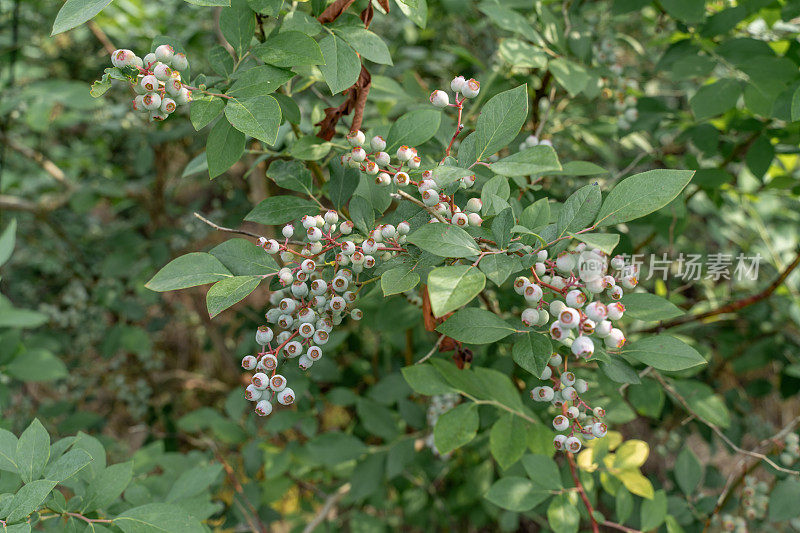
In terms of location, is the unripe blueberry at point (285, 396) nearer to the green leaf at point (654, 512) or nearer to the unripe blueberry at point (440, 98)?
the unripe blueberry at point (440, 98)

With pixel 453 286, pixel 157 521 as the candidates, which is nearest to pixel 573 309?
pixel 453 286

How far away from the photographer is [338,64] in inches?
27.1

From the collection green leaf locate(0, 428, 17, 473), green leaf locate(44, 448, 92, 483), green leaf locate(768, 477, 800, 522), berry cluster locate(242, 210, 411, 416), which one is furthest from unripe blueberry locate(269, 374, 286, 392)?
green leaf locate(768, 477, 800, 522)

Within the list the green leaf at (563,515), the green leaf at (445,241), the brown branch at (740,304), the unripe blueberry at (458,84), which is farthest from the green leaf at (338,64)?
the brown branch at (740,304)

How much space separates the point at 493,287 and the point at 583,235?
51 cm

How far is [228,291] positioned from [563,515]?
23.3 inches

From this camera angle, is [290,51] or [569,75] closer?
[290,51]

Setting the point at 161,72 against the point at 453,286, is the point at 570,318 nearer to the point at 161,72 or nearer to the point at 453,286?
the point at 453,286

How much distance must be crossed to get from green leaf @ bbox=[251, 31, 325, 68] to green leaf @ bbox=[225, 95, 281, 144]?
52mm

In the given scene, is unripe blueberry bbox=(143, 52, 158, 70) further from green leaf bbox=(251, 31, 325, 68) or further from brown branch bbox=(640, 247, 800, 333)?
brown branch bbox=(640, 247, 800, 333)

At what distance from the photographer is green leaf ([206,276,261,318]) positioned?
0.61 m

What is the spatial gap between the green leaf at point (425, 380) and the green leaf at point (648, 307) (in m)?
0.32

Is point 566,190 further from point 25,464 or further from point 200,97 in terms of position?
point 25,464

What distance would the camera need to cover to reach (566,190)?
1.23 metres
